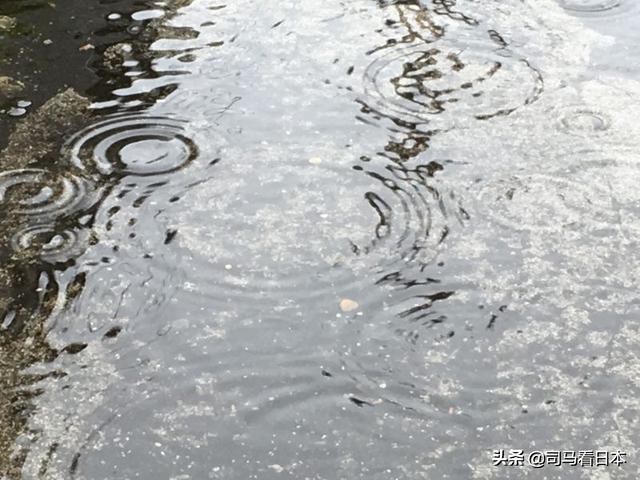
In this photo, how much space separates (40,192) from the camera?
10.3 ft

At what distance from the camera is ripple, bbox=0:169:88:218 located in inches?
120

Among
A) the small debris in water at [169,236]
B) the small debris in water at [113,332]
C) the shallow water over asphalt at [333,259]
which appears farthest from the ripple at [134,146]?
the small debris in water at [113,332]

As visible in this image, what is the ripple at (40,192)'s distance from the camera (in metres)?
3.06

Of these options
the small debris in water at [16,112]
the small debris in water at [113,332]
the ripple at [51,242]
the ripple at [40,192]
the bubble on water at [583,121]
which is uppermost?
the small debris in water at [16,112]

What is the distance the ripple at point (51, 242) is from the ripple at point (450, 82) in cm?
148

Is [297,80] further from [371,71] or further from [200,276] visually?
[200,276]

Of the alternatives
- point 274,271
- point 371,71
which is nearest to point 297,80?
point 371,71

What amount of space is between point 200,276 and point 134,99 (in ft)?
4.19

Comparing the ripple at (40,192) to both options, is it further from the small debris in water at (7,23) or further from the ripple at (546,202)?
the ripple at (546,202)

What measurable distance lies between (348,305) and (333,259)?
0.77ft

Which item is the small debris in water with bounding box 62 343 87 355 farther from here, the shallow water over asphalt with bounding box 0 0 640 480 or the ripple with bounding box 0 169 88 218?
the ripple with bounding box 0 169 88 218

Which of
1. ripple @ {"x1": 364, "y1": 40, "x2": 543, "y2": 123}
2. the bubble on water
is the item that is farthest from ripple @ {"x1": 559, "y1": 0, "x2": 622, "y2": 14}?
the bubble on water

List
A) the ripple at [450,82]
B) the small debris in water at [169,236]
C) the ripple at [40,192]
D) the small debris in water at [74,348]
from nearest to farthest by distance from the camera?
the small debris in water at [74,348]
the small debris in water at [169,236]
the ripple at [40,192]
the ripple at [450,82]

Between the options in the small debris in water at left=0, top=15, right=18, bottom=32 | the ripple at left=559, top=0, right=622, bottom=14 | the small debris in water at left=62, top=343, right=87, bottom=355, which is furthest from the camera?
the ripple at left=559, top=0, right=622, bottom=14
